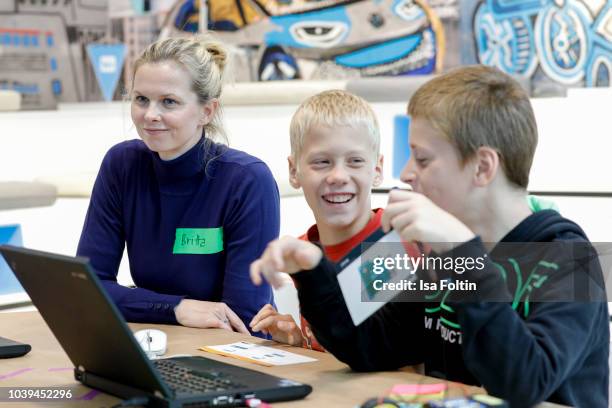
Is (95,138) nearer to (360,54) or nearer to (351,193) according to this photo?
(360,54)

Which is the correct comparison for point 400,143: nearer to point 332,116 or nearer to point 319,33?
point 332,116

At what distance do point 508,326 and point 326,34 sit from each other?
215 inches

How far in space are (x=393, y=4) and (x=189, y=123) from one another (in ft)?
13.5

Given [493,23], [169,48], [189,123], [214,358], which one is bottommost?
[214,358]

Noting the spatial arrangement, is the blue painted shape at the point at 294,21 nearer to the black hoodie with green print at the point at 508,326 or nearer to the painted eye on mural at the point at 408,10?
the painted eye on mural at the point at 408,10

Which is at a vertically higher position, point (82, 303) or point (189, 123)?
point (189, 123)

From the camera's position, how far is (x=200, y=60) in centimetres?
235

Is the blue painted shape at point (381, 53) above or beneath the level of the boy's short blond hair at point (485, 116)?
above

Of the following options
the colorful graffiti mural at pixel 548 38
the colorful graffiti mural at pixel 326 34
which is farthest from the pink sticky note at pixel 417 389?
the colorful graffiti mural at pixel 326 34

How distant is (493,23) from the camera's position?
5.63 metres

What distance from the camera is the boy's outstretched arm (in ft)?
4.72

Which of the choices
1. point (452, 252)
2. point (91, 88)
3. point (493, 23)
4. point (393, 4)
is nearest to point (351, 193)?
point (452, 252)

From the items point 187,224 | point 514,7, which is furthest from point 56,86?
point 187,224

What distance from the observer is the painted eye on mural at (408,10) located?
6.02 meters
